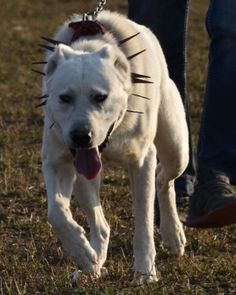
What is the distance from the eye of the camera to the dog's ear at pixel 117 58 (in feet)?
15.3

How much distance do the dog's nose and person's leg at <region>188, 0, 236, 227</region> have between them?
3.99ft

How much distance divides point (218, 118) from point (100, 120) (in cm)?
157

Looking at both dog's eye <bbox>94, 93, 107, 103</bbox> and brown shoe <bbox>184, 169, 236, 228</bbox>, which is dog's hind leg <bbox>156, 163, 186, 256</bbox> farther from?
dog's eye <bbox>94, 93, 107, 103</bbox>

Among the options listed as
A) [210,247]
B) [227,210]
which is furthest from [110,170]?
[227,210]

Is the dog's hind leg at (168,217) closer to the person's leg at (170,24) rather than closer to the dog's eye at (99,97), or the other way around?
the person's leg at (170,24)

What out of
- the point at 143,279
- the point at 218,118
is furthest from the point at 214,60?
the point at 143,279

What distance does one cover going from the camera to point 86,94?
448 cm

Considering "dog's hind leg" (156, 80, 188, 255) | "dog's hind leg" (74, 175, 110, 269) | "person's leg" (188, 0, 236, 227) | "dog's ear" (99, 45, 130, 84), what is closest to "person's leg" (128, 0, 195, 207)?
"person's leg" (188, 0, 236, 227)

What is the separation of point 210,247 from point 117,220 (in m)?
0.78

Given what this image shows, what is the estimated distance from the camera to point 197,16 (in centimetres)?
1817

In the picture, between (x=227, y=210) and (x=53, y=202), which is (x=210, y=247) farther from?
(x=53, y=202)

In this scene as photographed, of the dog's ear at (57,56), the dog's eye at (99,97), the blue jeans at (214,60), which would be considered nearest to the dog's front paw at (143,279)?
the dog's eye at (99,97)

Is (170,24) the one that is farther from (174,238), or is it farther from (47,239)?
(47,239)

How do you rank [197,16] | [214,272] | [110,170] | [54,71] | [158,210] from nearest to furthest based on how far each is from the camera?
1. [54,71]
2. [214,272]
3. [158,210]
4. [110,170]
5. [197,16]
